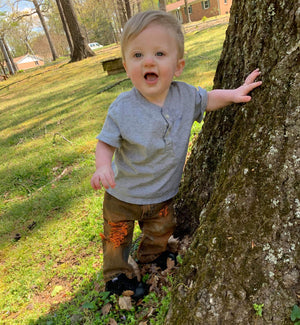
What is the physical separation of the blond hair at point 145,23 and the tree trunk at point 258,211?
0.47 meters

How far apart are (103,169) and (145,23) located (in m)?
0.92

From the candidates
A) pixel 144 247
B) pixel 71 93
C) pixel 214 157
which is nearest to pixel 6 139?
pixel 71 93

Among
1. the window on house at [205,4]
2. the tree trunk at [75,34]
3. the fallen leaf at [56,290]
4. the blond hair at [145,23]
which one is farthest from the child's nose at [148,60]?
the window on house at [205,4]

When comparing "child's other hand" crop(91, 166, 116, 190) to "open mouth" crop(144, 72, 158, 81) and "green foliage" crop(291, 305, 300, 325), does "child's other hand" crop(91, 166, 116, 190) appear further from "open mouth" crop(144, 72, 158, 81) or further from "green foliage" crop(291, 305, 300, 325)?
"green foliage" crop(291, 305, 300, 325)

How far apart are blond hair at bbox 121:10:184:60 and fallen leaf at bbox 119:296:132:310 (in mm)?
1843

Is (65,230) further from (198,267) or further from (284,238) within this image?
(284,238)

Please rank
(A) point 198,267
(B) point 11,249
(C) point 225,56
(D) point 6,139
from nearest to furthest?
(A) point 198,267
(C) point 225,56
(B) point 11,249
(D) point 6,139

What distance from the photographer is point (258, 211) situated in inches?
53.6

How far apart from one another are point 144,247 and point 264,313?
134cm

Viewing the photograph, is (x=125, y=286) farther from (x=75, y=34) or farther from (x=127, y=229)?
(x=75, y=34)

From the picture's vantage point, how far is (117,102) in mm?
1897

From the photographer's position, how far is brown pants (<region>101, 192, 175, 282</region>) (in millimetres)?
2186

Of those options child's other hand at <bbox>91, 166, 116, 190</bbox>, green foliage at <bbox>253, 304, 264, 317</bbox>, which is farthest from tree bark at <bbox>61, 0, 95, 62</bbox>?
green foliage at <bbox>253, 304, 264, 317</bbox>

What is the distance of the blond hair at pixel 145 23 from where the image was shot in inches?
67.1
